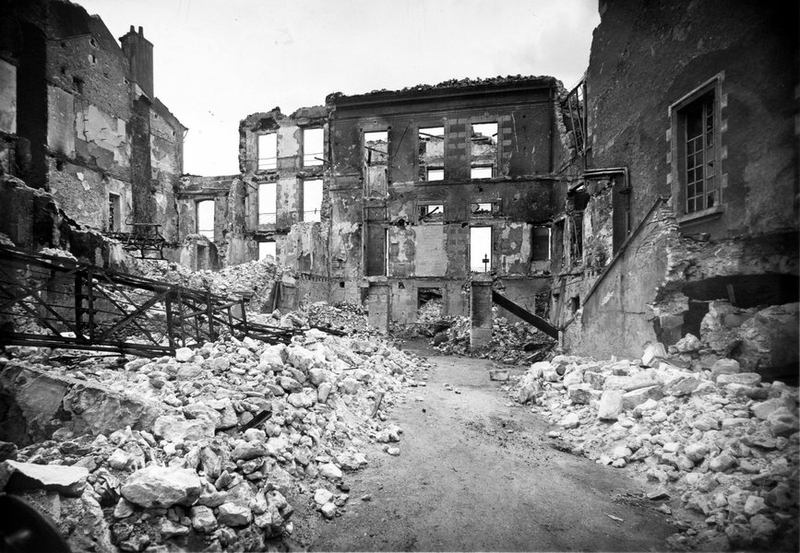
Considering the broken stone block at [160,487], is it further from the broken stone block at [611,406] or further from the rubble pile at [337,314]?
the rubble pile at [337,314]

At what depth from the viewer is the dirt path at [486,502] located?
2744 mm

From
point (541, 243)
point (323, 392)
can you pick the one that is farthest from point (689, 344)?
point (541, 243)

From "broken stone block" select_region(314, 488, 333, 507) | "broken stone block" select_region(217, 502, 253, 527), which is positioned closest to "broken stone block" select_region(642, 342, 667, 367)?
"broken stone block" select_region(314, 488, 333, 507)

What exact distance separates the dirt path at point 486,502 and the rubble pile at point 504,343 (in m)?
6.02

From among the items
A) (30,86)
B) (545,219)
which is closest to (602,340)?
(545,219)

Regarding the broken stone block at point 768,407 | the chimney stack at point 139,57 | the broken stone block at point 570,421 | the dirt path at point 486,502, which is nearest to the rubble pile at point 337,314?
the broken stone block at point 570,421

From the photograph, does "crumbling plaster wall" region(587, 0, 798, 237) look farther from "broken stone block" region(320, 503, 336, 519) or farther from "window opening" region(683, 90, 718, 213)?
"broken stone block" region(320, 503, 336, 519)

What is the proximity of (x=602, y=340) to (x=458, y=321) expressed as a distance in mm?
9005

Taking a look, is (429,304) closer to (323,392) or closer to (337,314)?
(337,314)

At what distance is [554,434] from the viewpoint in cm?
480

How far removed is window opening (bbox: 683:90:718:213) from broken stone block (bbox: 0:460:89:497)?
9375 millimetres

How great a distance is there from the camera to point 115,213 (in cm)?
2030

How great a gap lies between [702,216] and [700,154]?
1696 mm

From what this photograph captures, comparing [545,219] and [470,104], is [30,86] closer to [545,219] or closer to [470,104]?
[470,104]
